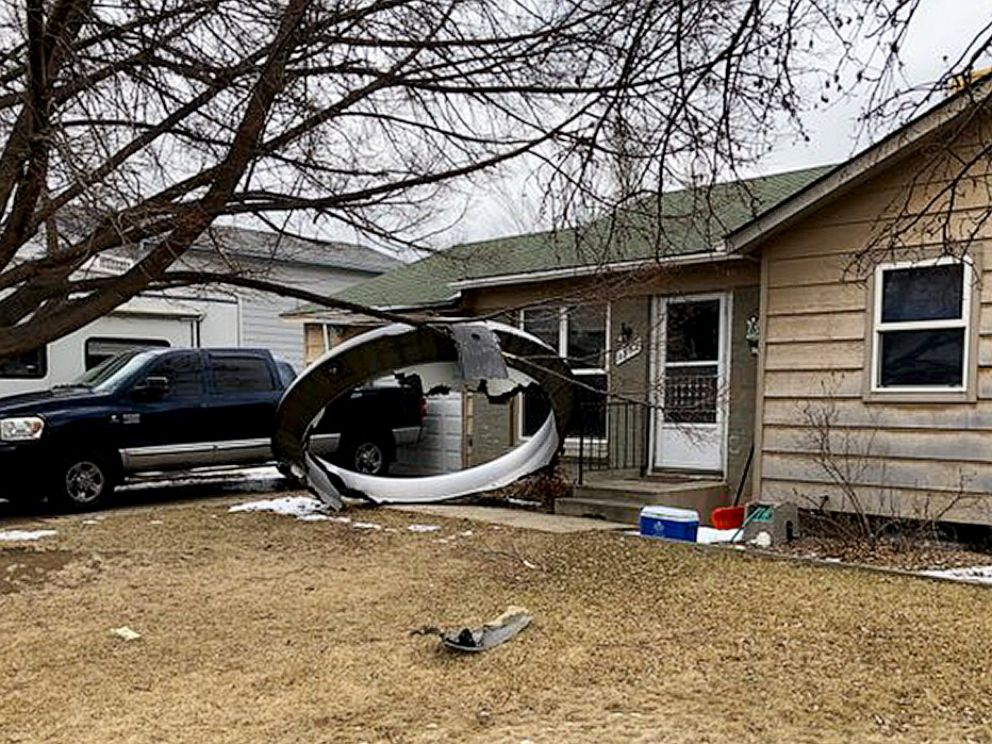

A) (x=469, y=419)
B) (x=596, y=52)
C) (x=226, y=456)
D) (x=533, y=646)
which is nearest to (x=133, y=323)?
(x=226, y=456)

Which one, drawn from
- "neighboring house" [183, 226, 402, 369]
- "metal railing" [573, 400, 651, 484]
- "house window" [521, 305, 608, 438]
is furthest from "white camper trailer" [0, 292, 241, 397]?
"metal railing" [573, 400, 651, 484]

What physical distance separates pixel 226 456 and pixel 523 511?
401 centimetres

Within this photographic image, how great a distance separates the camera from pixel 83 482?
33.5ft

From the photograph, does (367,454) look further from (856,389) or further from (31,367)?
(856,389)

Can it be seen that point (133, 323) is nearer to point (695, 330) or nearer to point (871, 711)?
point (695, 330)

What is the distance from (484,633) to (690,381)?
551 cm

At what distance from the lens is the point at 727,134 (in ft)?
17.2

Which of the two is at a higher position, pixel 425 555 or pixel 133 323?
pixel 133 323

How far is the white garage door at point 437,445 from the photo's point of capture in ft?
42.1

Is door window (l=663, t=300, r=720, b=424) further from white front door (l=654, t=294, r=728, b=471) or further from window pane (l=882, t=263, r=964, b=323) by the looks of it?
window pane (l=882, t=263, r=964, b=323)

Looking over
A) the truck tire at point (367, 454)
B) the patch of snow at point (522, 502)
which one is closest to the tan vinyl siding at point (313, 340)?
the truck tire at point (367, 454)

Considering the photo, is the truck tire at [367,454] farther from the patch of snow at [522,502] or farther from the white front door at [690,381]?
the white front door at [690,381]

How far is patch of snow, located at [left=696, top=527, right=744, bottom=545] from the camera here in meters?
8.01

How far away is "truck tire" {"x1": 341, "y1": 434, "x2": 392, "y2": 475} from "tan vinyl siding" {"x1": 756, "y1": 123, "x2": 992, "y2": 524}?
5.44 metres
